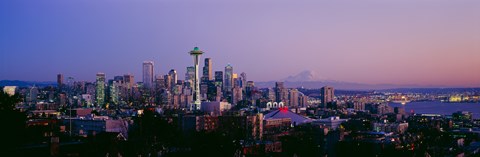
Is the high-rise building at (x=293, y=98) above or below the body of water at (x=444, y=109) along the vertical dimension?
above

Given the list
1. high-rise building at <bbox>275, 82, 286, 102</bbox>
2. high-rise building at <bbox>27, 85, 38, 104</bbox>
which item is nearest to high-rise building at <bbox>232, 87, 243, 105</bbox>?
high-rise building at <bbox>275, 82, 286, 102</bbox>

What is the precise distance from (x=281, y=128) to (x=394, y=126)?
9.05 metres

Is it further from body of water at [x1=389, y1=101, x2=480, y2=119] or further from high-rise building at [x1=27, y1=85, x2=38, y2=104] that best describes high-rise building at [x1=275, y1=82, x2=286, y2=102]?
high-rise building at [x1=27, y1=85, x2=38, y2=104]

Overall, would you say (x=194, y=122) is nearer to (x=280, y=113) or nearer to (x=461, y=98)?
(x=280, y=113)

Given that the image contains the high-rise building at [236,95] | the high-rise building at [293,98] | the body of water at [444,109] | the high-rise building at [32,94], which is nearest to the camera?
the high-rise building at [32,94]

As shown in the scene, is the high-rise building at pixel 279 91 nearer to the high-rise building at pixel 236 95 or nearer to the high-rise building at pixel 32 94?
the high-rise building at pixel 236 95

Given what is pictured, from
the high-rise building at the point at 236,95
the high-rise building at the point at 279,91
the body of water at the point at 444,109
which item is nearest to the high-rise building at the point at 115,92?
the high-rise building at the point at 236,95

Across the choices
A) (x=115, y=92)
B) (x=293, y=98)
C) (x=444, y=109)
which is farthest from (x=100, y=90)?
(x=444, y=109)

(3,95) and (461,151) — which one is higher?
(3,95)

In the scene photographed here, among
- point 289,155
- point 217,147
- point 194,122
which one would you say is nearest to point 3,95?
point 217,147

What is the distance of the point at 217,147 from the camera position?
65.2ft

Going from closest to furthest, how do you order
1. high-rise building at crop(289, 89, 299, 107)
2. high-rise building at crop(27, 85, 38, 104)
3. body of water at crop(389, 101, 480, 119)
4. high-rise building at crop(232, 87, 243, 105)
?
high-rise building at crop(27, 85, 38, 104), body of water at crop(389, 101, 480, 119), high-rise building at crop(232, 87, 243, 105), high-rise building at crop(289, 89, 299, 107)

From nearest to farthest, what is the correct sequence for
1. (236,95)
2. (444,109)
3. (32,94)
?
(32,94), (236,95), (444,109)

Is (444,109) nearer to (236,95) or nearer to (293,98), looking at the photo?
(293,98)
